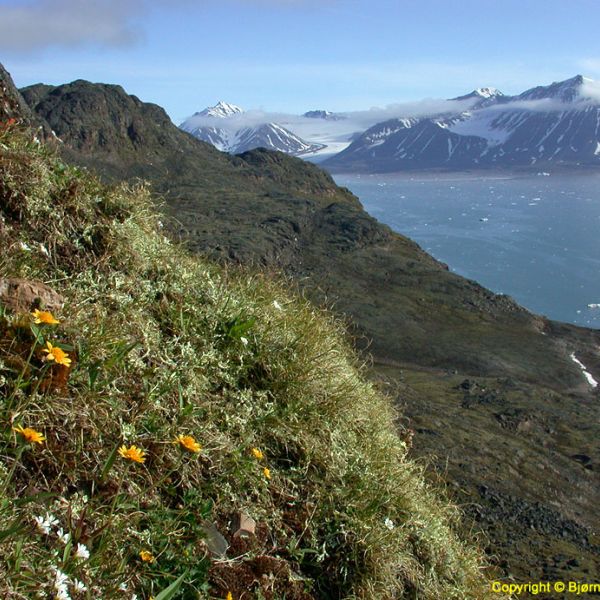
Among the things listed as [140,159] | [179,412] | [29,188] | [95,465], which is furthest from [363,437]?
[140,159]

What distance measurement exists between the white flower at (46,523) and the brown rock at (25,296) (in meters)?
1.16

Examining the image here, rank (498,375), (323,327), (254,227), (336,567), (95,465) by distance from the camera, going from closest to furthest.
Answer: (95,465), (336,567), (323,327), (498,375), (254,227)

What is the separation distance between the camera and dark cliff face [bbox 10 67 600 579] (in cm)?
1745

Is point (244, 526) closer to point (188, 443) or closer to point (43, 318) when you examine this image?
point (188, 443)

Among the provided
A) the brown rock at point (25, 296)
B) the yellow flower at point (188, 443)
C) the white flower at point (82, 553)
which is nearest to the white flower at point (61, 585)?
the white flower at point (82, 553)

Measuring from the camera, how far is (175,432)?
3.47m

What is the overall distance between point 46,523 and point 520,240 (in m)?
105

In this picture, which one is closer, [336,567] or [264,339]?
[336,567]

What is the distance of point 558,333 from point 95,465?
52765 mm

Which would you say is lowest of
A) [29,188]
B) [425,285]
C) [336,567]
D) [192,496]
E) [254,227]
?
[425,285]

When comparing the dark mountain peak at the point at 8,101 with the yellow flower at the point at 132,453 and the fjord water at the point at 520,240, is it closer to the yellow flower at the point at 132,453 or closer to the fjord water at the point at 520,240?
the yellow flower at the point at 132,453

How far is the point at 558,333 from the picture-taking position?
5194 cm

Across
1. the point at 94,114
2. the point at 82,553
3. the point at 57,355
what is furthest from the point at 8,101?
the point at 94,114

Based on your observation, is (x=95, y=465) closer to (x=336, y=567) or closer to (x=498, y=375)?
(x=336, y=567)
